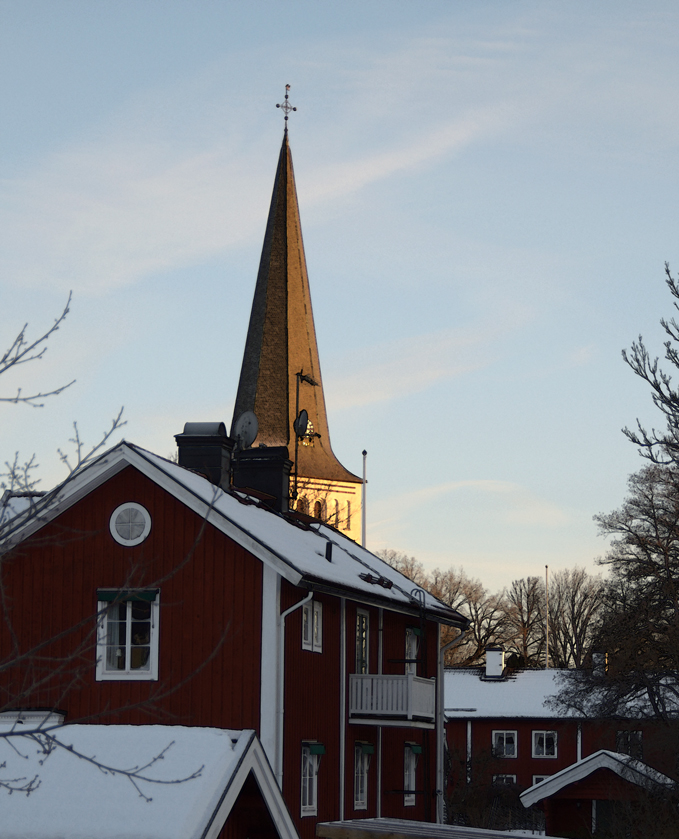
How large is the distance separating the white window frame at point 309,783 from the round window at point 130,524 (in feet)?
15.9

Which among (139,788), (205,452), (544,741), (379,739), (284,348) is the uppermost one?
(284,348)

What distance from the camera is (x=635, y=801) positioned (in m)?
36.6

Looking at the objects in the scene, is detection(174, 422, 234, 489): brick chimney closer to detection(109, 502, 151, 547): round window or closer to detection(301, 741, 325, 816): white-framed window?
detection(109, 502, 151, 547): round window

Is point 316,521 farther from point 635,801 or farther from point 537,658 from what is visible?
point 537,658

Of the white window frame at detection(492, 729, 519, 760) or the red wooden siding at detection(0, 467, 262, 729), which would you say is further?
the white window frame at detection(492, 729, 519, 760)

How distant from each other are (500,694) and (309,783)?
3901cm

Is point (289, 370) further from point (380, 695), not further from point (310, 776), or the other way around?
point (310, 776)

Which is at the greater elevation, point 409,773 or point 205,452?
point 205,452

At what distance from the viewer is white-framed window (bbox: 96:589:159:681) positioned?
889 inches

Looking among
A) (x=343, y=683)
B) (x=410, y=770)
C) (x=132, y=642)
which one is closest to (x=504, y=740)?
(x=410, y=770)

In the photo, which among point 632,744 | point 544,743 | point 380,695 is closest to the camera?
point 380,695

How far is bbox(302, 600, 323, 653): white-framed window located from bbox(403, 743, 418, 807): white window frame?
6.32 m

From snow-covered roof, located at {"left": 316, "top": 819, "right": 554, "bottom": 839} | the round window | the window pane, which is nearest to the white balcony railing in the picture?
the window pane

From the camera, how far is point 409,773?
98.5 feet
